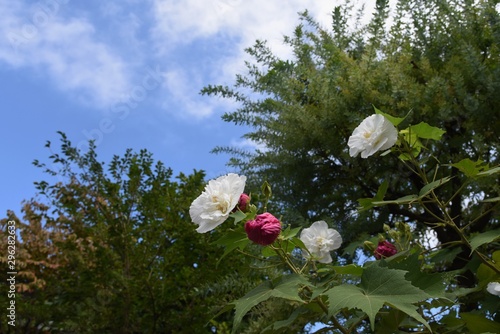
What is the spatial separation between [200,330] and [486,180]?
154cm

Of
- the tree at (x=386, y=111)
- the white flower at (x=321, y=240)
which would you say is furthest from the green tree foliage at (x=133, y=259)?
the white flower at (x=321, y=240)

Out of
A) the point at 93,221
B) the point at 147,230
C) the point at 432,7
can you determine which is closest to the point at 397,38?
the point at 432,7

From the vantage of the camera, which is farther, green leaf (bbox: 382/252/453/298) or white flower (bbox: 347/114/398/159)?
white flower (bbox: 347/114/398/159)

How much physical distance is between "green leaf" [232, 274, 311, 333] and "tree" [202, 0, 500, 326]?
58.2 inches

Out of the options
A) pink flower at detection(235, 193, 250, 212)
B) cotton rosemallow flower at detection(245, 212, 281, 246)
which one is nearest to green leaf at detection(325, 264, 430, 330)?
cotton rosemallow flower at detection(245, 212, 281, 246)

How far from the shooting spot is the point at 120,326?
9.87 ft

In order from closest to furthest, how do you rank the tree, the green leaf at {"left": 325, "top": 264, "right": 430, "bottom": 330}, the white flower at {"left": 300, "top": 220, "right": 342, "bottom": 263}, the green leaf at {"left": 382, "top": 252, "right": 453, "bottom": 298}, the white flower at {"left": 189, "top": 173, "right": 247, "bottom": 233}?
the green leaf at {"left": 325, "top": 264, "right": 430, "bottom": 330} → the green leaf at {"left": 382, "top": 252, "right": 453, "bottom": 298} → the white flower at {"left": 189, "top": 173, "right": 247, "bottom": 233} → the white flower at {"left": 300, "top": 220, "right": 342, "bottom": 263} → the tree

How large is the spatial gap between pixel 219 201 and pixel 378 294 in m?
0.37

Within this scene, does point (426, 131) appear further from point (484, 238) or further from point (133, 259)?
point (133, 259)

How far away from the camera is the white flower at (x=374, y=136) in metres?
1.13

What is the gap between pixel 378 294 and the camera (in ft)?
3.10

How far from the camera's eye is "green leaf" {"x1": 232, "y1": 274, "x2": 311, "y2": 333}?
→ 94 cm

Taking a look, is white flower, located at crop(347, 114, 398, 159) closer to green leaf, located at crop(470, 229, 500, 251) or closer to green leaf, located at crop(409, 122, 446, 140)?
green leaf, located at crop(409, 122, 446, 140)

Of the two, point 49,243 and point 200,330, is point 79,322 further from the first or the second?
point 49,243
